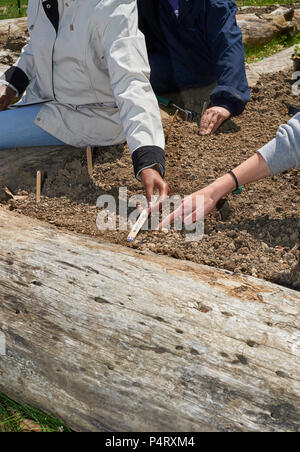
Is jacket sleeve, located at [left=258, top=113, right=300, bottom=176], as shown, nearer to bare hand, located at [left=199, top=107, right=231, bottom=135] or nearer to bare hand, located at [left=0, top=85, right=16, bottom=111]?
bare hand, located at [left=199, top=107, right=231, bottom=135]

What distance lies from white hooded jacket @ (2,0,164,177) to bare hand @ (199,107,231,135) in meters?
0.68

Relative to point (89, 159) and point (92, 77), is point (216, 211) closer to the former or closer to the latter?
point (89, 159)

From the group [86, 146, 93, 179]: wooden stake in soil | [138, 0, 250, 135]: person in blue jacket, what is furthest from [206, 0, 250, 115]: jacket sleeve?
[86, 146, 93, 179]: wooden stake in soil

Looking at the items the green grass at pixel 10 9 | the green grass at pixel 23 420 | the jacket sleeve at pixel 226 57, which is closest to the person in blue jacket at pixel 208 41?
the jacket sleeve at pixel 226 57

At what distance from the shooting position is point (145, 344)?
169cm

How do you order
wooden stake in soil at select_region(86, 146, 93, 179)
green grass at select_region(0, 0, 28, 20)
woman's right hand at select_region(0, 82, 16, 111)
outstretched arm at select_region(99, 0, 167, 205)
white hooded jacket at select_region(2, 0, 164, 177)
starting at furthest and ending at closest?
1. green grass at select_region(0, 0, 28, 20)
2. woman's right hand at select_region(0, 82, 16, 111)
3. wooden stake in soil at select_region(86, 146, 93, 179)
4. white hooded jacket at select_region(2, 0, 164, 177)
5. outstretched arm at select_region(99, 0, 167, 205)

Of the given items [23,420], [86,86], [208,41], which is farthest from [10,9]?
[23,420]

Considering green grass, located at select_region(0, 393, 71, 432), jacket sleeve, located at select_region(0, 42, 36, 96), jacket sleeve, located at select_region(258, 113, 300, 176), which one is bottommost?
green grass, located at select_region(0, 393, 71, 432)

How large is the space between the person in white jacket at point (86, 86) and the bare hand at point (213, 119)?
0.66m

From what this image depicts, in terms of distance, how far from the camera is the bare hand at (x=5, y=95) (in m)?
3.42

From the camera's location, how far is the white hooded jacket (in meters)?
2.57

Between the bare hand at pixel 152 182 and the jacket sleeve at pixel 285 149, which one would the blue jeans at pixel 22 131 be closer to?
the bare hand at pixel 152 182

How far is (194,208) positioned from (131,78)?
79cm
